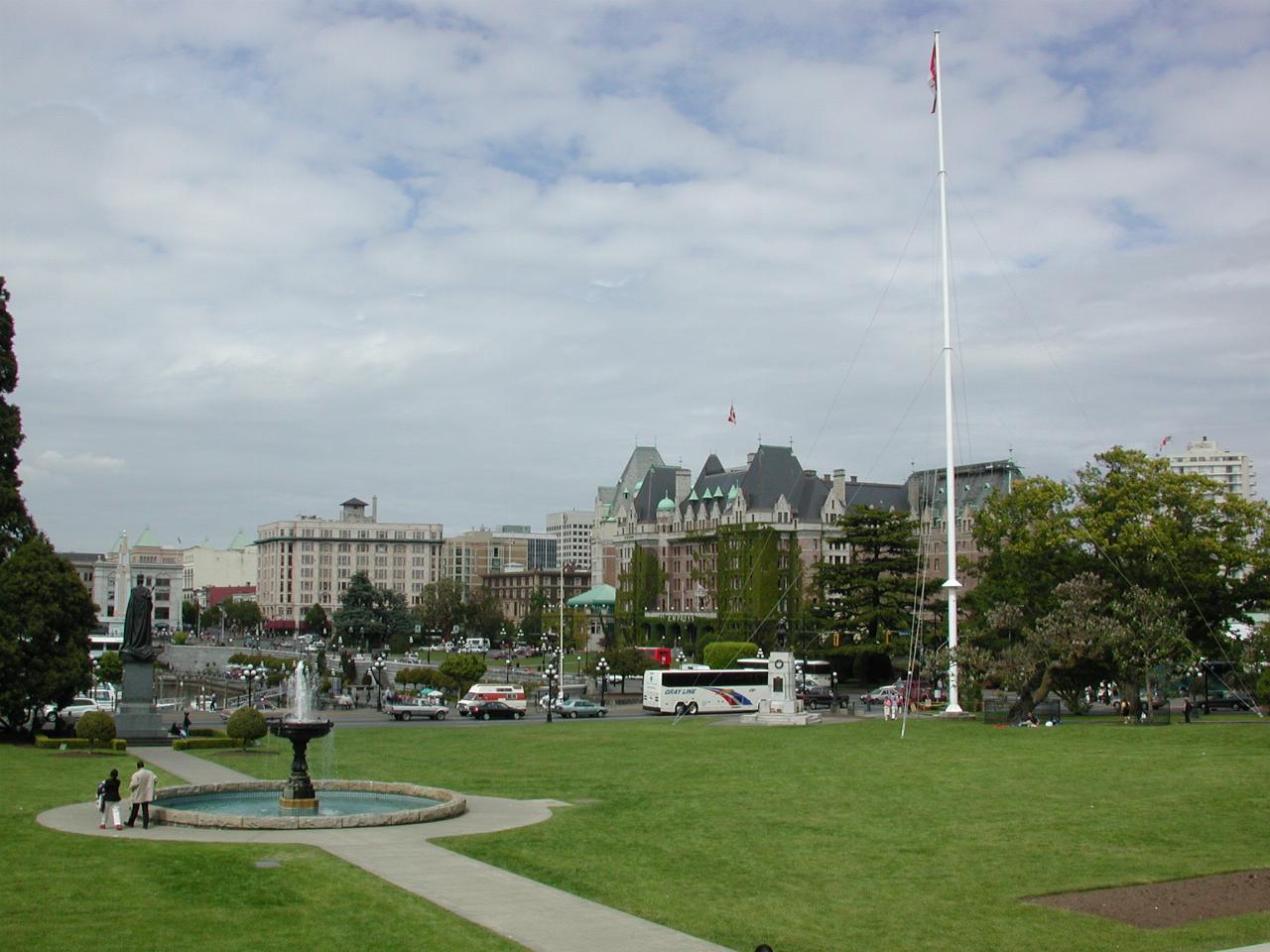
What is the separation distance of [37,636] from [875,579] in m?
58.4

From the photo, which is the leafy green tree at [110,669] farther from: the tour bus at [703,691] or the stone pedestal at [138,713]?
the stone pedestal at [138,713]

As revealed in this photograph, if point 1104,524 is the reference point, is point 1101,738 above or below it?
below

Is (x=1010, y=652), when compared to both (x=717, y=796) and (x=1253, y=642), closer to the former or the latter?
(x=1253, y=642)

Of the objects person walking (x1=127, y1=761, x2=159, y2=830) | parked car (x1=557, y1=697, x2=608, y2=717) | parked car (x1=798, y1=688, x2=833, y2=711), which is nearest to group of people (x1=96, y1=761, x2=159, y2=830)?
person walking (x1=127, y1=761, x2=159, y2=830)

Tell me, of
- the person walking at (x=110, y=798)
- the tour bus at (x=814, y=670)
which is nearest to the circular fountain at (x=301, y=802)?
the person walking at (x=110, y=798)

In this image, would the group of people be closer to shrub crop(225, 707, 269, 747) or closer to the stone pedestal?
shrub crop(225, 707, 269, 747)

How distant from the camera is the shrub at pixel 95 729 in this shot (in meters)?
40.5

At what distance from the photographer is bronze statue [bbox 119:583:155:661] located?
46.2 meters

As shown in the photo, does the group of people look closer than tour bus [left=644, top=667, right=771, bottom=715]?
Yes

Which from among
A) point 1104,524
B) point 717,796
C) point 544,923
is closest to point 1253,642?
point 1104,524

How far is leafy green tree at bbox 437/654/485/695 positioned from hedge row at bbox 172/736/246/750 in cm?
3991

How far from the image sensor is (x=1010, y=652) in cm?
5066

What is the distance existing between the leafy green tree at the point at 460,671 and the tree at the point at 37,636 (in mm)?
38926

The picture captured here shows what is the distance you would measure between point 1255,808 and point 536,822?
574 inches
